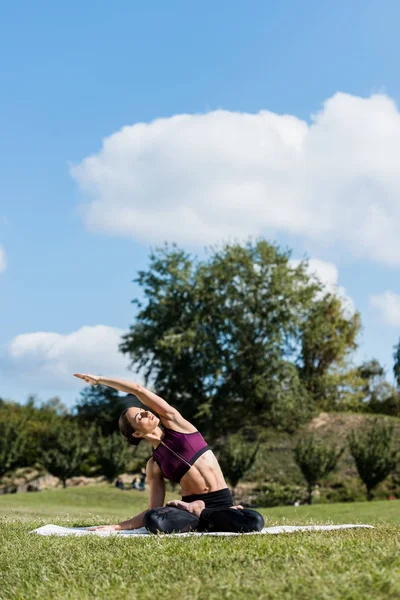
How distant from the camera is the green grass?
463cm

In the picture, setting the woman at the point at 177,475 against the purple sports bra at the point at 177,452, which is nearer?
the woman at the point at 177,475

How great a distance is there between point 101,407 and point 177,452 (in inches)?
1413

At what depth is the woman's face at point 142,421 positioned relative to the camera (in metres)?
7.46

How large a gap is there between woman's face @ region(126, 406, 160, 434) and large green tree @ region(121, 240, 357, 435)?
99.2 feet

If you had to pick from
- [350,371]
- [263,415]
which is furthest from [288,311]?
[350,371]

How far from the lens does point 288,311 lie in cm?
3922

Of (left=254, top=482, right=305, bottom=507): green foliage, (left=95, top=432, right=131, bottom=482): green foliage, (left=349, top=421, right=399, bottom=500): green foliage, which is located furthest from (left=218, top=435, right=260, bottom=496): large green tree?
(left=95, top=432, right=131, bottom=482): green foliage

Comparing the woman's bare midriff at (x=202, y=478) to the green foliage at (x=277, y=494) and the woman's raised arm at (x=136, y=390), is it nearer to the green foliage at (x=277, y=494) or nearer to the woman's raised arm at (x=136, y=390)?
the woman's raised arm at (x=136, y=390)

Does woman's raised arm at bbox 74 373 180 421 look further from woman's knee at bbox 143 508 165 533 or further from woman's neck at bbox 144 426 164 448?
woman's knee at bbox 143 508 165 533

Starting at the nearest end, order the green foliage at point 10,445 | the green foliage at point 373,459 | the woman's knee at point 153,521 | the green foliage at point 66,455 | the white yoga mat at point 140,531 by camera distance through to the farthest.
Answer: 1. the white yoga mat at point 140,531
2. the woman's knee at point 153,521
3. the green foliage at point 373,459
4. the green foliage at point 66,455
5. the green foliage at point 10,445

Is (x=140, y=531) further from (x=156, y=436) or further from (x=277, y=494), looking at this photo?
(x=277, y=494)

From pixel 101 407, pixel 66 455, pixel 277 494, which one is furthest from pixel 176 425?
pixel 101 407

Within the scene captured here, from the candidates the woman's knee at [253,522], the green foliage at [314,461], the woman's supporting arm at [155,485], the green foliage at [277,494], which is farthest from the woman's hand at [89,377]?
the green foliage at [277,494]

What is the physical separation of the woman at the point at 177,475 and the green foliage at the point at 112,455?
2599 cm
